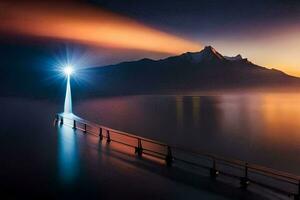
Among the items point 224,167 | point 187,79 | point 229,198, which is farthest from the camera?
point 187,79

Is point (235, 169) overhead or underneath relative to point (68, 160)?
underneath

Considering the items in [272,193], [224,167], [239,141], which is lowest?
[239,141]

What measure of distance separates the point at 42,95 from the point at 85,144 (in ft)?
471

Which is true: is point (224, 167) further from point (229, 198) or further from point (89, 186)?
point (89, 186)

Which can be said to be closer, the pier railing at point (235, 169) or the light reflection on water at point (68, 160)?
the pier railing at point (235, 169)

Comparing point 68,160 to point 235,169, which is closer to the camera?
point 68,160

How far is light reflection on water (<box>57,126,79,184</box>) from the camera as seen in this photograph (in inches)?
303

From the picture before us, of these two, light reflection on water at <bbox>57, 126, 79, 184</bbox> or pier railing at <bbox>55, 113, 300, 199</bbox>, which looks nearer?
pier railing at <bbox>55, 113, 300, 199</bbox>

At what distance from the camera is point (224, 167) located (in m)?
14.0

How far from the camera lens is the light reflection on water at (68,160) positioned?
769 cm

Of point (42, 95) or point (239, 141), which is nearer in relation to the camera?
point (239, 141)

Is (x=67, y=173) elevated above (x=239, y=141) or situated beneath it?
elevated above

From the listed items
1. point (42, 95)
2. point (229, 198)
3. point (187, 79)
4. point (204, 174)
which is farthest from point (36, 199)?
point (187, 79)

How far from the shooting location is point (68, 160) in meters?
9.48
